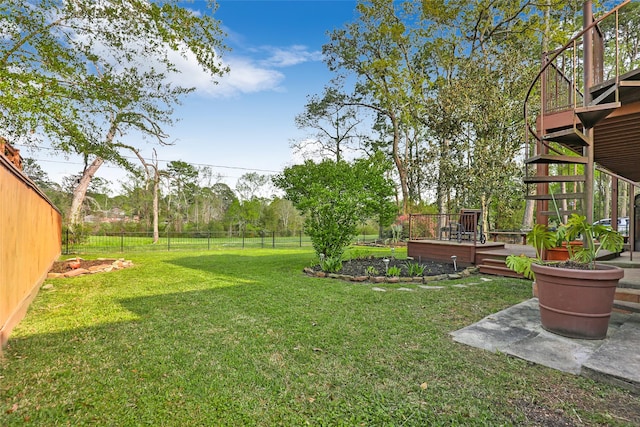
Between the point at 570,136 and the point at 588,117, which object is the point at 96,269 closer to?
the point at 570,136

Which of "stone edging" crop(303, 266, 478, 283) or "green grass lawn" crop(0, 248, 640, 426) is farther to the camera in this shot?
"stone edging" crop(303, 266, 478, 283)

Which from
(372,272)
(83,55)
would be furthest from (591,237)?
(83,55)

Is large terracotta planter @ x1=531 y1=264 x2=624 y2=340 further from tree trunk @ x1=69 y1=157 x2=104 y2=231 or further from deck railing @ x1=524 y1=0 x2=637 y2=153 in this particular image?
tree trunk @ x1=69 y1=157 x2=104 y2=231

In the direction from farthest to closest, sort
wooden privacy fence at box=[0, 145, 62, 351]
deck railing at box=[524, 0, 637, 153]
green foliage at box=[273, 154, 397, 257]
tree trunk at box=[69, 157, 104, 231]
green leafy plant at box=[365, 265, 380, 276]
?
tree trunk at box=[69, 157, 104, 231] → green foliage at box=[273, 154, 397, 257] → green leafy plant at box=[365, 265, 380, 276] → deck railing at box=[524, 0, 637, 153] → wooden privacy fence at box=[0, 145, 62, 351]

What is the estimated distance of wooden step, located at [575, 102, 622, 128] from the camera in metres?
2.88

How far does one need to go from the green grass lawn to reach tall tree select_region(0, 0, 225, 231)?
3.88 m

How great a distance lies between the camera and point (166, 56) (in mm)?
7254

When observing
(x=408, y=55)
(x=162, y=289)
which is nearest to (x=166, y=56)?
(x=162, y=289)

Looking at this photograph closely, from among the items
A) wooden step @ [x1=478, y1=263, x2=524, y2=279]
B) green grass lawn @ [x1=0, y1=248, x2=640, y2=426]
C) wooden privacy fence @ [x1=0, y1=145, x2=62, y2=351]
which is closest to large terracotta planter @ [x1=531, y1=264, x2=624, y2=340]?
green grass lawn @ [x1=0, y1=248, x2=640, y2=426]

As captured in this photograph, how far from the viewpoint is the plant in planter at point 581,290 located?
260 cm

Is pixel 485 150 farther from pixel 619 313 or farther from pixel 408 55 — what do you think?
pixel 408 55

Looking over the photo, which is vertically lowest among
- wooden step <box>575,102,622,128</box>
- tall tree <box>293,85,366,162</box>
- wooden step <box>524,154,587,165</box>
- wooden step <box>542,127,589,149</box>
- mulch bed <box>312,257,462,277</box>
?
mulch bed <box>312,257,462,277</box>

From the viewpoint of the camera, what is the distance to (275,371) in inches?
86.5

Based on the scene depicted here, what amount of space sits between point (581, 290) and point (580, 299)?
0.09 metres
